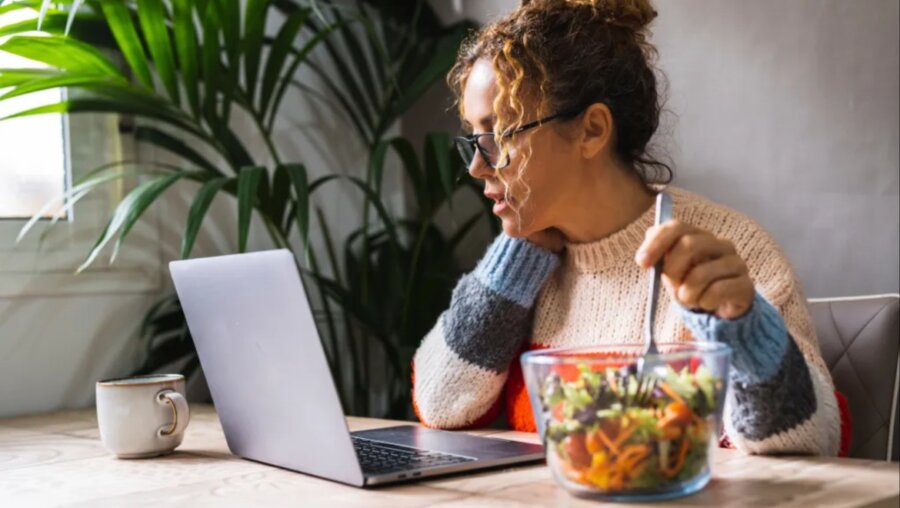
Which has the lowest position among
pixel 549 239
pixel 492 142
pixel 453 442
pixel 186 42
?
pixel 453 442

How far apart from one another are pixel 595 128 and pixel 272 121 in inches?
34.5

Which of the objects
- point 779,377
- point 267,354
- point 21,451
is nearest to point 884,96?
point 779,377

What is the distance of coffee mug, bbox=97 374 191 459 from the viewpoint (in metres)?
1.17

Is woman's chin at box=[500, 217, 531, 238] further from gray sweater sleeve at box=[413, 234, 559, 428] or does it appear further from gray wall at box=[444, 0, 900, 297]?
gray wall at box=[444, 0, 900, 297]

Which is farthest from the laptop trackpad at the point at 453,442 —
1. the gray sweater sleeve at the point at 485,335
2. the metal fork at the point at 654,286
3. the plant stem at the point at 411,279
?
the plant stem at the point at 411,279

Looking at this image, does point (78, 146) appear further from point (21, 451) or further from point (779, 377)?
point (779, 377)

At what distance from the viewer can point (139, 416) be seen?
1.17 meters

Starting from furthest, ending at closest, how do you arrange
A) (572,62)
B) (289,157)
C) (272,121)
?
(289,157)
(272,121)
(572,62)

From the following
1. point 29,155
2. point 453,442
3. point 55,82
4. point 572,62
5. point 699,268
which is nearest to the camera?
point 699,268

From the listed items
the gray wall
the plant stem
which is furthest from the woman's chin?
the plant stem

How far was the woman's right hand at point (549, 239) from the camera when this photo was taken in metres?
1.45

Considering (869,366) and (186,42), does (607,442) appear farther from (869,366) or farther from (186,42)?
(186,42)

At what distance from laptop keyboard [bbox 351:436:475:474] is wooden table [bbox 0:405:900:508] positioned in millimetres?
36

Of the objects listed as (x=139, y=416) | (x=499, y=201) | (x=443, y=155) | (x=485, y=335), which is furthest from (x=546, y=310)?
(x=139, y=416)
